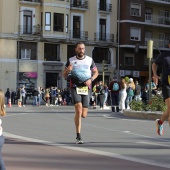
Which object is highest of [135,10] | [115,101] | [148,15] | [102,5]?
[102,5]

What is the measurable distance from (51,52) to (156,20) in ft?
51.4

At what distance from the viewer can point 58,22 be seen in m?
54.9

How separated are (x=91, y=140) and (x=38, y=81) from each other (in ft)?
142

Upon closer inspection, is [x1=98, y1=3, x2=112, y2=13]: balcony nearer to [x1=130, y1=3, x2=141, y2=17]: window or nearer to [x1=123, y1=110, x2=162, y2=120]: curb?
[x1=130, y1=3, x2=141, y2=17]: window

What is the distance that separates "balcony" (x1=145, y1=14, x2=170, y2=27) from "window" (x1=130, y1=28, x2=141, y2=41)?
6.46 feet

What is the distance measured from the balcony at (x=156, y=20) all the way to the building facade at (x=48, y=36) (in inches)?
201

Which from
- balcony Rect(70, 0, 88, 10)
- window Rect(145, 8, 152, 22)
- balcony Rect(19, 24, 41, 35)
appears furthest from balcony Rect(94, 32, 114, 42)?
balcony Rect(19, 24, 41, 35)

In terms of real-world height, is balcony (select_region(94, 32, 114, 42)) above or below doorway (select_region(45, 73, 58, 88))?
above

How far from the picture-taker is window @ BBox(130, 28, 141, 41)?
196ft

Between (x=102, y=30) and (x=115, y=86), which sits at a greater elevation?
(x=102, y=30)

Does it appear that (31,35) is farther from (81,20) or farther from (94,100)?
(94,100)

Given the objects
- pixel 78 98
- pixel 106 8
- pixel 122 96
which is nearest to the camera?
pixel 78 98

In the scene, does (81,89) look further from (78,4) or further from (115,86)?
(78,4)

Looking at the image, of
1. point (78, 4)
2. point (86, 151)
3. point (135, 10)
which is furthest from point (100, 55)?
point (86, 151)
